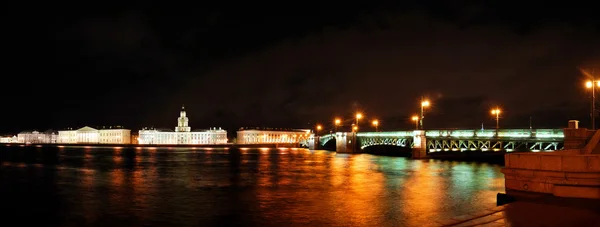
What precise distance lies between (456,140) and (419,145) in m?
6.98

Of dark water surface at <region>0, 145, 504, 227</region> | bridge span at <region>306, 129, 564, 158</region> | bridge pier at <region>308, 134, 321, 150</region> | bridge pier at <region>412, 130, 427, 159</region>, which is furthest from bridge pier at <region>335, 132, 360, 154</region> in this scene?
dark water surface at <region>0, 145, 504, 227</region>

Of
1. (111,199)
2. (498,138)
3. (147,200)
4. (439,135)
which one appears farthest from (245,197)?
(439,135)

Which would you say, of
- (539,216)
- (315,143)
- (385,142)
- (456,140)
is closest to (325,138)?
(315,143)

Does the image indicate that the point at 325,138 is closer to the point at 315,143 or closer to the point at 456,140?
the point at 315,143

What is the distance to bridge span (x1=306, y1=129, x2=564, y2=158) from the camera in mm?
54969

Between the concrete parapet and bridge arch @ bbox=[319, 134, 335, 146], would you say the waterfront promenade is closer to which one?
the concrete parapet

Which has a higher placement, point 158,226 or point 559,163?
point 559,163

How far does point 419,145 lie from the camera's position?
84.4 meters

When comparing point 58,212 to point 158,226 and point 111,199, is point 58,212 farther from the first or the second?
point 158,226

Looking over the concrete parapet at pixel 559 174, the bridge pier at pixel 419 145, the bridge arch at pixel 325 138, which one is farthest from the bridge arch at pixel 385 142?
the concrete parapet at pixel 559 174

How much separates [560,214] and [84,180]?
38.0 m

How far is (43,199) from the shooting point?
32.4 meters

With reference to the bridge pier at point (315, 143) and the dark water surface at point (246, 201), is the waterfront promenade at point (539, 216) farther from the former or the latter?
the bridge pier at point (315, 143)

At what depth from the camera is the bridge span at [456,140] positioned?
180 feet
